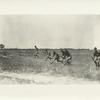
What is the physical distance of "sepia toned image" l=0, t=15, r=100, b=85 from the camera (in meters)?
1.39

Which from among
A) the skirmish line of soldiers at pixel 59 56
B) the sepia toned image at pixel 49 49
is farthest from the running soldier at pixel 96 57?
the skirmish line of soldiers at pixel 59 56

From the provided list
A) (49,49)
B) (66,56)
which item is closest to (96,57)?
(66,56)

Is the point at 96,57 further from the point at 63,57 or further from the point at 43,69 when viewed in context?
the point at 43,69

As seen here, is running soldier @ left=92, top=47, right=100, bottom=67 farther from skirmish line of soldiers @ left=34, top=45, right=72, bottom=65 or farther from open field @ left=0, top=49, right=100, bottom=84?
skirmish line of soldiers @ left=34, top=45, right=72, bottom=65

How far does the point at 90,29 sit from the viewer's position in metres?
1.42

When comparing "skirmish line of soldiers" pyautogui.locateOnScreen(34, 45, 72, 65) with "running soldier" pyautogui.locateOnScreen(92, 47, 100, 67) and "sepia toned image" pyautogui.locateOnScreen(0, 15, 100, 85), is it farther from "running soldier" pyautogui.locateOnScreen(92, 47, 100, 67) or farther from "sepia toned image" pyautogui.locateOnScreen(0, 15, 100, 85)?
"running soldier" pyautogui.locateOnScreen(92, 47, 100, 67)

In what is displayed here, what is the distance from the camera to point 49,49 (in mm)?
1405

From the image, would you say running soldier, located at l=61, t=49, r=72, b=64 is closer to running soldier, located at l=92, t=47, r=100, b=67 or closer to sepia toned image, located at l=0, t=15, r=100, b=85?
sepia toned image, located at l=0, t=15, r=100, b=85

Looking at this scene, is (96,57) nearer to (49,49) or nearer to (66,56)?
(66,56)

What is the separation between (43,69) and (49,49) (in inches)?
4.9

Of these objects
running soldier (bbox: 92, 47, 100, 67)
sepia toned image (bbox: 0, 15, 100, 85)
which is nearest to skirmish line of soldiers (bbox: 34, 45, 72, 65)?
sepia toned image (bbox: 0, 15, 100, 85)

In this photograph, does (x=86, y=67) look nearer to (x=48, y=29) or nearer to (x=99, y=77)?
(x=99, y=77)

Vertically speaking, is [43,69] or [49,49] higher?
[49,49]

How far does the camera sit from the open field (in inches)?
54.5
